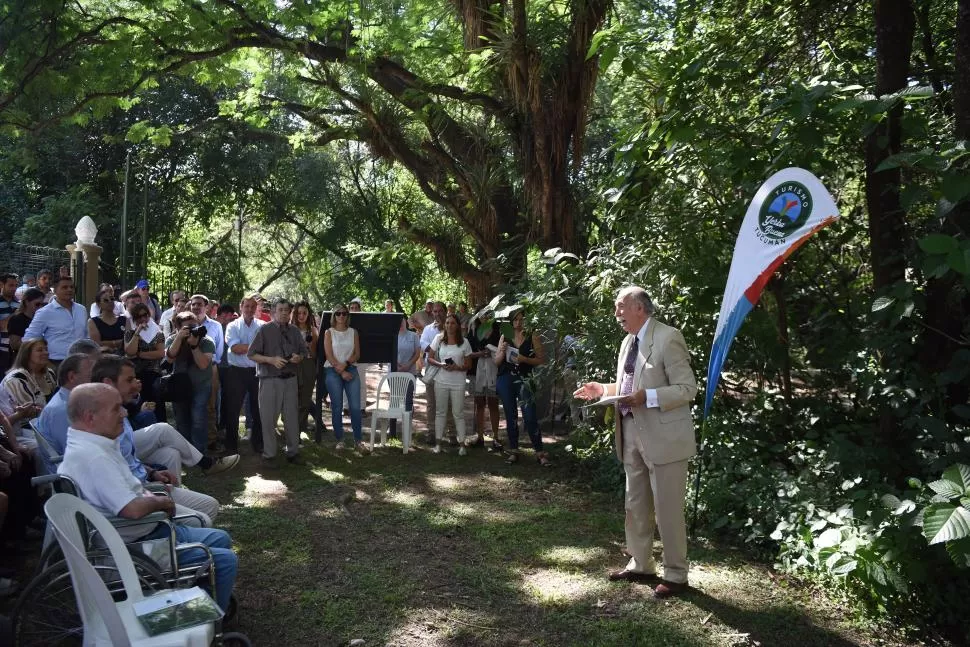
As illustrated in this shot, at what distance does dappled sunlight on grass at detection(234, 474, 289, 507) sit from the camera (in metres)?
7.28

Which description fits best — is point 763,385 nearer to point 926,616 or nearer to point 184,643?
point 926,616

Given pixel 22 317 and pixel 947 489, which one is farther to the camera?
pixel 22 317

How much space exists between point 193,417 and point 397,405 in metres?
2.45

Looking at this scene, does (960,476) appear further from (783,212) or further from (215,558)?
(215,558)

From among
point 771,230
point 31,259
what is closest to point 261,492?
point 771,230

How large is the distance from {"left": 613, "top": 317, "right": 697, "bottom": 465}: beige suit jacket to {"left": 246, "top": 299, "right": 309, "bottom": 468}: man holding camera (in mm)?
4738

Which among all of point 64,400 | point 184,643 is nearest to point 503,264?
point 64,400

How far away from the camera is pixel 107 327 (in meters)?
8.58

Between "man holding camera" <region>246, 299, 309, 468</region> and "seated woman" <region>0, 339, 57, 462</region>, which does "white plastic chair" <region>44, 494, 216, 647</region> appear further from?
"man holding camera" <region>246, 299, 309, 468</region>

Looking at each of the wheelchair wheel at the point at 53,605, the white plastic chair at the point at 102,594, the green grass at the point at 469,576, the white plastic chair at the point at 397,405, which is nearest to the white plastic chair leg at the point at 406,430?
the white plastic chair at the point at 397,405

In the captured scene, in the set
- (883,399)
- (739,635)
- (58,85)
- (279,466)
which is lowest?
(739,635)

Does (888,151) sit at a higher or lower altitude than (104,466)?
higher

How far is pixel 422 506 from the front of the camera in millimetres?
7285

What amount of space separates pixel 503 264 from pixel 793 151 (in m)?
5.21
